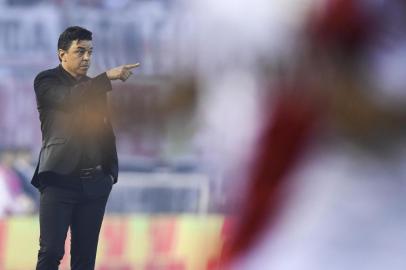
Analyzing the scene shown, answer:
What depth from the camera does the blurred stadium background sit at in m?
3.48

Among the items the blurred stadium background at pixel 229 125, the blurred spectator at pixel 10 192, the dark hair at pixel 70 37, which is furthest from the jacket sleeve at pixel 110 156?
the blurred spectator at pixel 10 192

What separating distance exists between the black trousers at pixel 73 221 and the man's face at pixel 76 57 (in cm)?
32

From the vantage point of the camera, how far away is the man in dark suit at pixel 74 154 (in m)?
2.48

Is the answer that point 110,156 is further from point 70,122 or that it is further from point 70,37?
point 70,37

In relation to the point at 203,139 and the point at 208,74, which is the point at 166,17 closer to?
the point at 208,74

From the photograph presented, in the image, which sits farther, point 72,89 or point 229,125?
point 229,125

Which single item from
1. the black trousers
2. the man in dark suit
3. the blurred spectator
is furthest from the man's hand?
the blurred spectator

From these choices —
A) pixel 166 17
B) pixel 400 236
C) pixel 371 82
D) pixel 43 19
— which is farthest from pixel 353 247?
pixel 43 19

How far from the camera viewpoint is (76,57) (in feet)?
8.45

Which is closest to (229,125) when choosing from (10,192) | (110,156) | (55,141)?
(10,192)

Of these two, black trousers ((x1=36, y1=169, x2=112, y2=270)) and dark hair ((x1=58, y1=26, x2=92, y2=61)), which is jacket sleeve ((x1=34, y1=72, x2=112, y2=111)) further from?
black trousers ((x1=36, y1=169, x2=112, y2=270))

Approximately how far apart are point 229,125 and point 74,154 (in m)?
1.20

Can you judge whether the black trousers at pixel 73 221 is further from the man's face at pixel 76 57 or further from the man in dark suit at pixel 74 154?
the man's face at pixel 76 57

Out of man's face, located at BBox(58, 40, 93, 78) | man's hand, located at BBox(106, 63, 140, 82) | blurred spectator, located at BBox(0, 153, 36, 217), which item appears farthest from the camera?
blurred spectator, located at BBox(0, 153, 36, 217)
